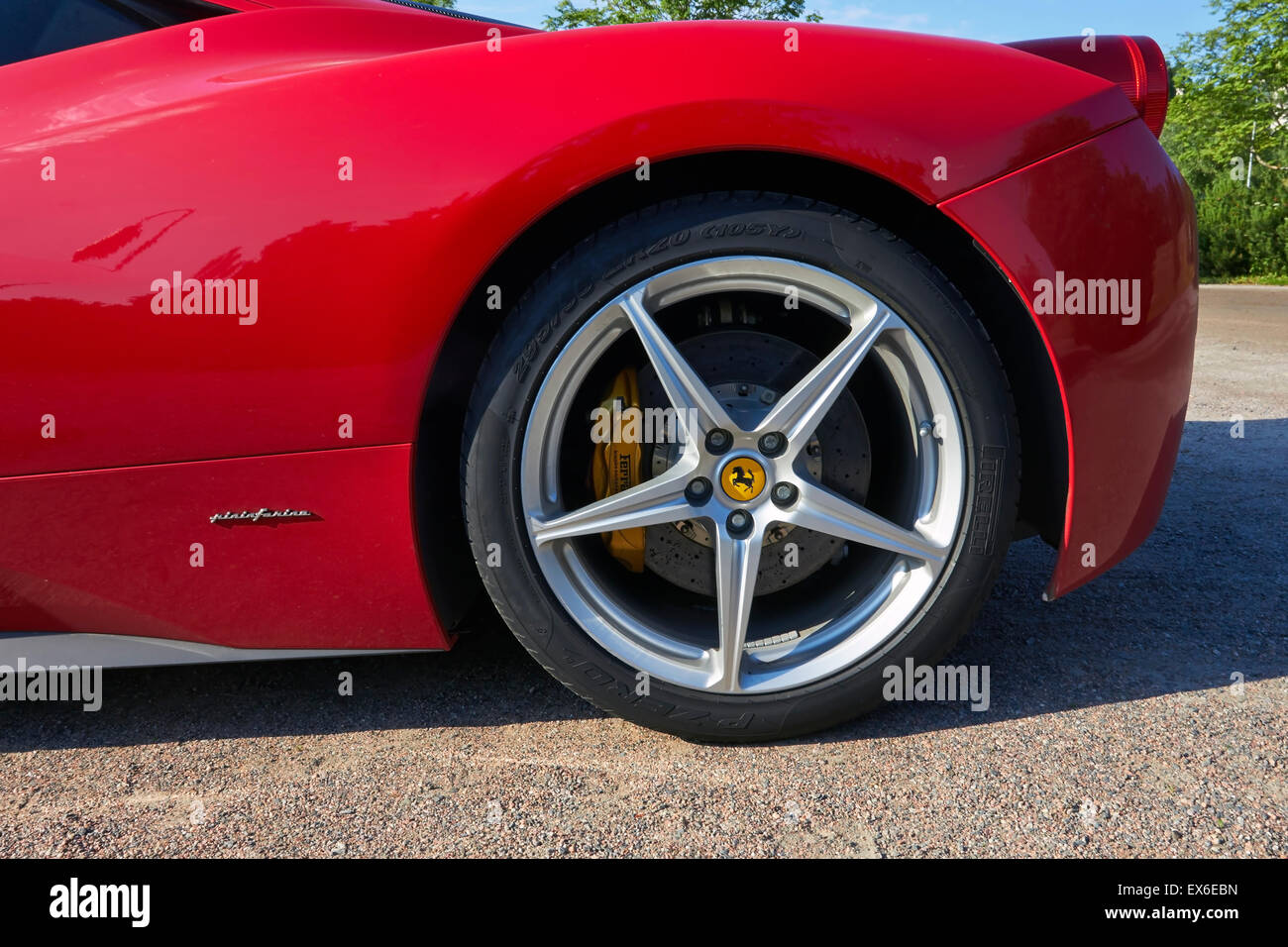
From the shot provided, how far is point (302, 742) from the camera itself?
6.01 ft

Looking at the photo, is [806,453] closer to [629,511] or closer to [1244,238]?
[629,511]

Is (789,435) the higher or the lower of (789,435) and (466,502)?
the higher

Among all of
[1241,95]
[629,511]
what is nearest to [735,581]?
[629,511]

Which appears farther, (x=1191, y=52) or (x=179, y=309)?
(x=1191, y=52)

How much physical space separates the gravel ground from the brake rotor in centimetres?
34

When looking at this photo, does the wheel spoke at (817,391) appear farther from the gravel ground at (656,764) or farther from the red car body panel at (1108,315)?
the gravel ground at (656,764)

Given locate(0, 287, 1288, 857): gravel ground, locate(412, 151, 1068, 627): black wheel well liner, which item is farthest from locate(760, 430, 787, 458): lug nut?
locate(0, 287, 1288, 857): gravel ground

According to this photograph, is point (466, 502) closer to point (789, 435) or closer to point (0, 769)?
point (789, 435)

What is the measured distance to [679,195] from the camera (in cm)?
171

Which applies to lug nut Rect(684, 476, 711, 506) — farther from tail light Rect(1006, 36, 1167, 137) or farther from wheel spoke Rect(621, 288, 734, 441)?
tail light Rect(1006, 36, 1167, 137)

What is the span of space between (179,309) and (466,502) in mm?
593
